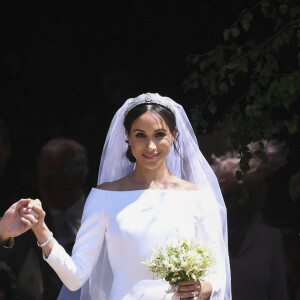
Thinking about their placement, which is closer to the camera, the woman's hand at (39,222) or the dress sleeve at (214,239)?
the woman's hand at (39,222)

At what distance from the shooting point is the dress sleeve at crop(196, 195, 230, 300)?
4770 mm

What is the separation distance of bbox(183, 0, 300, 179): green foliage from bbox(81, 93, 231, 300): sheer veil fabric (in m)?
0.68

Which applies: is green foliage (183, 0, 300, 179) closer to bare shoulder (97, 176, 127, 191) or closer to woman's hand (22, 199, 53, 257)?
bare shoulder (97, 176, 127, 191)

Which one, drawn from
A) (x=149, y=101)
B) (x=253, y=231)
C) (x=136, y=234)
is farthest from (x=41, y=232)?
(x=253, y=231)

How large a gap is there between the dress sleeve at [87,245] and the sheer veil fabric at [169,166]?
0.59ft

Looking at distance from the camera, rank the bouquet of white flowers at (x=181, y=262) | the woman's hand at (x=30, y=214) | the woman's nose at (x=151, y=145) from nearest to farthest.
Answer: the bouquet of white flowers at (x=181, y=262) < the woman's hand at (x=30, y=214) < the woman's nose at (x=151, y=145)

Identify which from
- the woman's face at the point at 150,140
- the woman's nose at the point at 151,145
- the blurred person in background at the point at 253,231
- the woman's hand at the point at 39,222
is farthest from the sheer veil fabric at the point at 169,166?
the blurred person in background at the point at 253,231

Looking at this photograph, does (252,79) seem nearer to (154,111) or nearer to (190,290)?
(154,111)

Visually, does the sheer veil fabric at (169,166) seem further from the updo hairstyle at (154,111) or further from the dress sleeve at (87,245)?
the dress sleeve at (87,245)

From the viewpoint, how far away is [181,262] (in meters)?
4.41

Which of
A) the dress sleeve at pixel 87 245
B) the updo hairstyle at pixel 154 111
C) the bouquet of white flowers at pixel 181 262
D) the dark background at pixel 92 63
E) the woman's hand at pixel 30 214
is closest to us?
the bouquet of white flowers at pixel 181 262

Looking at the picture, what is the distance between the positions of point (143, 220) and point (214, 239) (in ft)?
1.30

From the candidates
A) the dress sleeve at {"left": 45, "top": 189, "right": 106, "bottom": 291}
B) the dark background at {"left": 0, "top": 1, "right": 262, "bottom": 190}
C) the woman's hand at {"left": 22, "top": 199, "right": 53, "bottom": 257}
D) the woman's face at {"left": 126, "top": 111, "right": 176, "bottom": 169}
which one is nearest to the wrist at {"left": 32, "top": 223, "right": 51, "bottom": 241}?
the woman's hand at {"left": 22, "top": 199, "right": 53, "bottom": 257}

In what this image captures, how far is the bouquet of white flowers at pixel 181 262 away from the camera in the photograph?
441 centimetres
